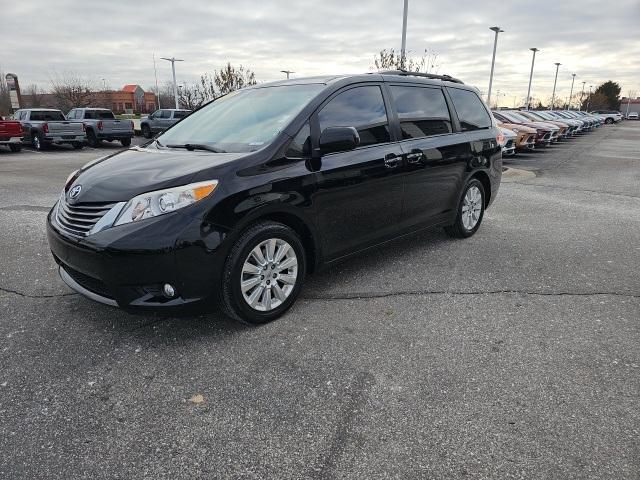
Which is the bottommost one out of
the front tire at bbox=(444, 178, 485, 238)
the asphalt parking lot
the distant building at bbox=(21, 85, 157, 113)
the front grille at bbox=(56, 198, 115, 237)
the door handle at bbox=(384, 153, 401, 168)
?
the asphalt parking lot

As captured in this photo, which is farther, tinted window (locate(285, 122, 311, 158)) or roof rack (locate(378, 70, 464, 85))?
roof rack (locate(378, 70, 464, 85))

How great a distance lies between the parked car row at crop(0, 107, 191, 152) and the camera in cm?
1644

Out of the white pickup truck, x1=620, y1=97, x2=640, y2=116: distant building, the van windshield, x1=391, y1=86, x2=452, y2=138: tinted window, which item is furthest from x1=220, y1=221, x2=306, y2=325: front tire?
x1=620, y1=97, x2=640, y2=116: distant building

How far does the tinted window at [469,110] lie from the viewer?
5.26m

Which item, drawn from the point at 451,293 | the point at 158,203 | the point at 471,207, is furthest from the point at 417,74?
the point at 158,203

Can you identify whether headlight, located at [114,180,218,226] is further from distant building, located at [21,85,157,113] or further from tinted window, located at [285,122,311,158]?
distant building, located at [21,85,157,113]

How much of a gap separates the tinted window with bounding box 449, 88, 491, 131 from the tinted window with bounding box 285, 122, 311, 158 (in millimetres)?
2342

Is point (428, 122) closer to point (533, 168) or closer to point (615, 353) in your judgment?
point (615, 353)

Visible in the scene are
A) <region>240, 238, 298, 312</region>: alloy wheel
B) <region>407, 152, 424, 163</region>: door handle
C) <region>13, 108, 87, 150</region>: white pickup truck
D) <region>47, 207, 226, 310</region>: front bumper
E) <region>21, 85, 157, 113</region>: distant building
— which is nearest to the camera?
<region>47, 207, 226, 310</region>: front bumper

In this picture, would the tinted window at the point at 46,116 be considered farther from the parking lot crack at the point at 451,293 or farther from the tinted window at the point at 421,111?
the parking lot crack at the point at 451,293

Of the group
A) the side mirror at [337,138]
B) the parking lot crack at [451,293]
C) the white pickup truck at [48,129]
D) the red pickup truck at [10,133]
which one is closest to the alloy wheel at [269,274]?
the parking lot crack at [451,293]

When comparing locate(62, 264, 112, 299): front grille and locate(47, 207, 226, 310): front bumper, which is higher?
locate(47, 207, 226, 310): front bumper

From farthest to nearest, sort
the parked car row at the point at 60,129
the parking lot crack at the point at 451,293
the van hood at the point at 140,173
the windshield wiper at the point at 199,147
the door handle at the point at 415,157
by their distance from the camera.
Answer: the parked car row at the point at 60,129 < the door handle at the point at 415,157 < the parking lot crack at the point at 451,293 < the windshield wiper at the point at 199,147 < the van hood at the point at 140,173

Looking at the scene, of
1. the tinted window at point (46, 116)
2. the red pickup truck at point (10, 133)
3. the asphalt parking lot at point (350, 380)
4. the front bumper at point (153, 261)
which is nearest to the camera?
the asphalt parking lot at point (350, 380)
